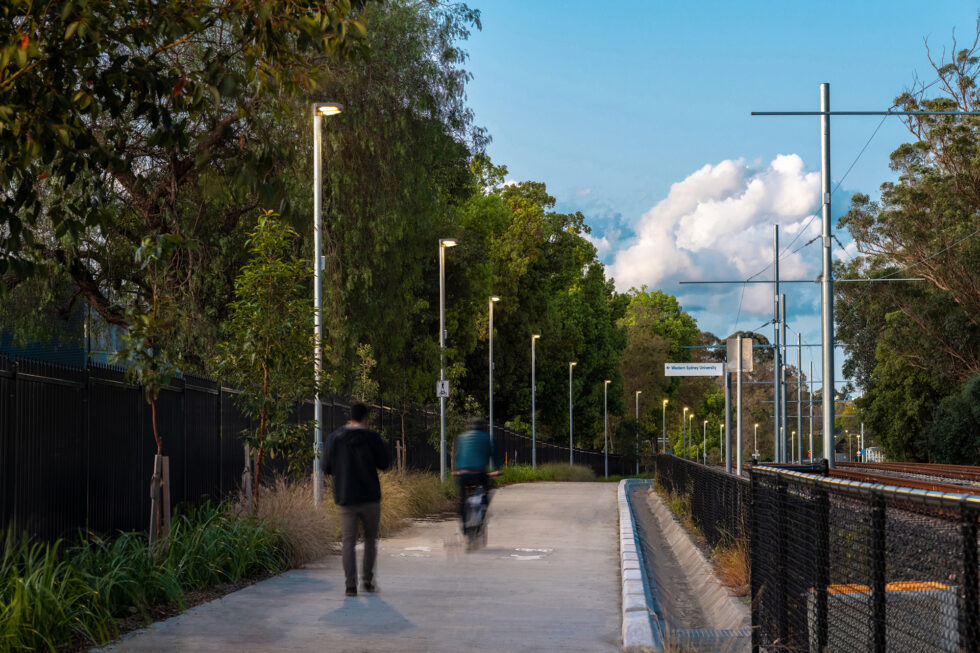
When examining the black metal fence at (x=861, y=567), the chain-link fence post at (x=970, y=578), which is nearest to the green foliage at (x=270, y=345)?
the black metal fence at (x=861, y=567)

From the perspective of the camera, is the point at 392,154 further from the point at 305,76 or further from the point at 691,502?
the point at 305,76

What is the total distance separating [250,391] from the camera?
14430 millimetres

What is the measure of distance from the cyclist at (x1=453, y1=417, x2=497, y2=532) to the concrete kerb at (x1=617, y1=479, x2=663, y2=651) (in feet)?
6.91

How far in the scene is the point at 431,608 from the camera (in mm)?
10156

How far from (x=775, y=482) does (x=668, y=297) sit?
126 m

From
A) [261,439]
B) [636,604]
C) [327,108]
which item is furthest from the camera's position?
[327,108]

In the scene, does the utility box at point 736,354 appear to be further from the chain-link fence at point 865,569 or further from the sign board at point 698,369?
the chain-link fence at point 865,569

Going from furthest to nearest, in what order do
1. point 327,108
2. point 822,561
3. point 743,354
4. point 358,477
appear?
point 743,354, point 327,108, point 358,477, point 822,561

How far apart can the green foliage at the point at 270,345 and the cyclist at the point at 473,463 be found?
2.17 m

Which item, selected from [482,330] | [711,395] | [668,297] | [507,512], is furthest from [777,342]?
[711,395]

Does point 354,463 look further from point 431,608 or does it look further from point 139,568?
point 139,568

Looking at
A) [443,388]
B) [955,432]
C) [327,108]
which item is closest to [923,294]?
[955,432]

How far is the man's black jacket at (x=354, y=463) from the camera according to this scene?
11.3m

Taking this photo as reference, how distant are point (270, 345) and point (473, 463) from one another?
315 centimetres
